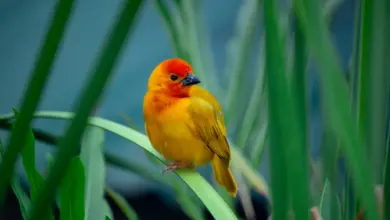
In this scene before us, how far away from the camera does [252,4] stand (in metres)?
0.80

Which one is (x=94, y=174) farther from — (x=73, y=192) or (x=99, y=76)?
(x=99, y=76)

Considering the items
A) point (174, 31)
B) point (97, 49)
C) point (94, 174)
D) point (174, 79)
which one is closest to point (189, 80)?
point (174, 79)

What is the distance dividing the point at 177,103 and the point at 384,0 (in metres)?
0.19

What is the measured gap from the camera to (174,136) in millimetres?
478

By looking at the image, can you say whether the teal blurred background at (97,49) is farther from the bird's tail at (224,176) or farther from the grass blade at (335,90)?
the grass blade at (335,90)

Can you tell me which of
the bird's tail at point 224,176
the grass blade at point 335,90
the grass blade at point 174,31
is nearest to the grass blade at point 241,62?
the grass blade at point 174,31

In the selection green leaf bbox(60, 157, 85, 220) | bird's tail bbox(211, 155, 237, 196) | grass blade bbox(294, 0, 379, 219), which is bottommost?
bird's tail bbox(211, 155, 237, 196)

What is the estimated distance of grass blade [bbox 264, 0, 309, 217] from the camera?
24cm

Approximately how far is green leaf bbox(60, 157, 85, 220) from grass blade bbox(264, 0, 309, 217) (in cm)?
22

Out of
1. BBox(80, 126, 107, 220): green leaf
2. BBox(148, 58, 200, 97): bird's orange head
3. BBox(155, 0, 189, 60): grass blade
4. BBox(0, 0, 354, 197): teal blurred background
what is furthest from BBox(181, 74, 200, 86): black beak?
BBox(0, 0, 354, 197): teal blurred background

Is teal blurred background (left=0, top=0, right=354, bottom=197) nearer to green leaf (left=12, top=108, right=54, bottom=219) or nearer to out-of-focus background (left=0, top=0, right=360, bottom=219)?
out-of-focus background (left=0, top=0, right=360, bottom=219)

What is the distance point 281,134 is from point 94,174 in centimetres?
31

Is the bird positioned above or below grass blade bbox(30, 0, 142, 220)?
below

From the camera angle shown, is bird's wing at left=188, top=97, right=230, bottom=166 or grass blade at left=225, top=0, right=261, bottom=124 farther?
grass blade at left=225, top=0, right=261, bottom=124
